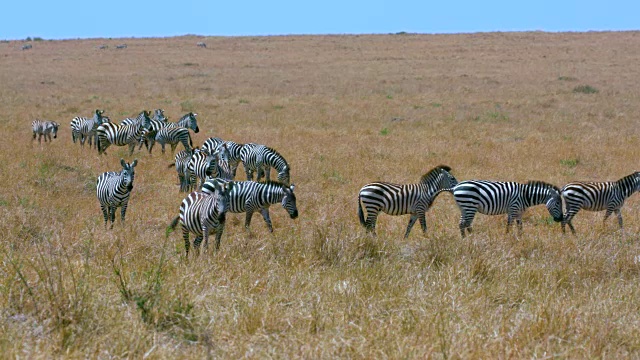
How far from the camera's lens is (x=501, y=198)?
947 centimetres

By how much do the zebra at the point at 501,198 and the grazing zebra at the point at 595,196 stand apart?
10.0 inches

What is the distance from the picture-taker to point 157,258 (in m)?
6.29

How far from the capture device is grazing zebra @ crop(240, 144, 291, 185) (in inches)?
523

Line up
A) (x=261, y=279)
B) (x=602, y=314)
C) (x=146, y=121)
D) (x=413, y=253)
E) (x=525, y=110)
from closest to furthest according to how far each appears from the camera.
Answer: (x=602, y=314), (x=261, y=279), (x=413, y=253), (x=146, y=121), (x=525, y=110)

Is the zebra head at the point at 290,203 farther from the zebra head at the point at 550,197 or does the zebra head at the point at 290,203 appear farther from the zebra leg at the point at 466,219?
the zebra head at the point at 550,197

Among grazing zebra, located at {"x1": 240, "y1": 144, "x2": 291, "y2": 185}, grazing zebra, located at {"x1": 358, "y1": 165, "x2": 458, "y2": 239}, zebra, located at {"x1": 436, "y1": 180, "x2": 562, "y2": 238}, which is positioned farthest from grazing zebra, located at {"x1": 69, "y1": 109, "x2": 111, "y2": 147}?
zebra, located at {"x1": 436, "y1": 180, "x2": 562, "y2": 238}

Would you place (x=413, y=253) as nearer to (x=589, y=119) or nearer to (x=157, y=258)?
(x=157, y=258)

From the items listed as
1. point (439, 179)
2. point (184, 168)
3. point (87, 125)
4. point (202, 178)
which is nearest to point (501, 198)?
point (439, 179)

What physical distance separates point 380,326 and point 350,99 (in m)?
26.8

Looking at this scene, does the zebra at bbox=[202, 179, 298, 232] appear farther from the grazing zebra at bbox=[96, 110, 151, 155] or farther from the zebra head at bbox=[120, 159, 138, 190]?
the grazing zebra at bbox=[96, 110, 151, 155]

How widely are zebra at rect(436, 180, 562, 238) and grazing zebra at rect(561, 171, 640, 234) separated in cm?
26

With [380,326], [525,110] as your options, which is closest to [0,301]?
[380,326]

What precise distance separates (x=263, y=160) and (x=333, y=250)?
7355 mm

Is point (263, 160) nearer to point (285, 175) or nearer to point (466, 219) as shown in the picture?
point (285, 175)
